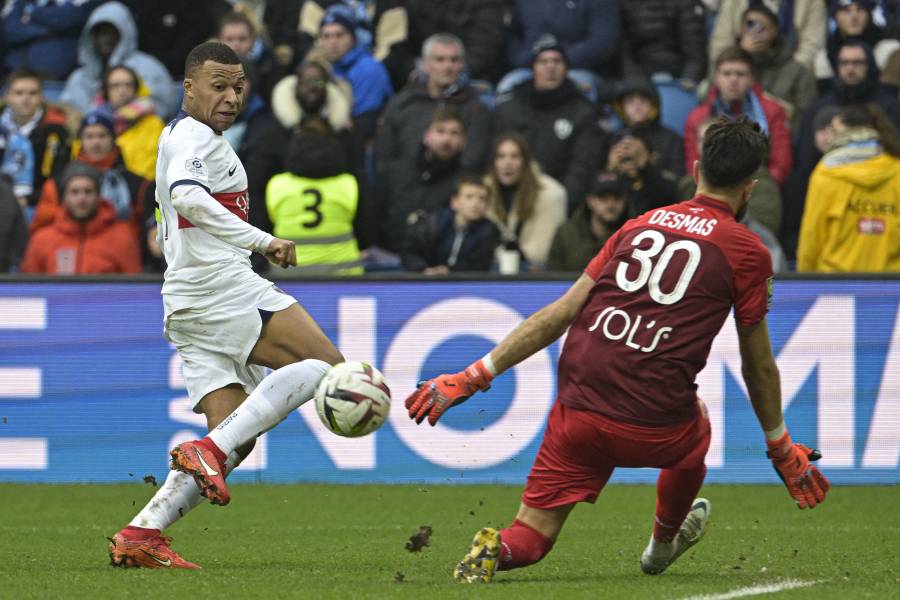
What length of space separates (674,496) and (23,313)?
19.8 feet

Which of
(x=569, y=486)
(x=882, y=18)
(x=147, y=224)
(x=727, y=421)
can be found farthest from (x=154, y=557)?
(x=882, y=18)

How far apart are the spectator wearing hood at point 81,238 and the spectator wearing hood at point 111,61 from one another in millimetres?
2133

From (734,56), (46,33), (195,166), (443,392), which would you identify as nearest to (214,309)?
(195,166)

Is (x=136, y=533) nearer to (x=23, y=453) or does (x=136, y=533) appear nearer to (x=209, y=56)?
(x=209, y=56)

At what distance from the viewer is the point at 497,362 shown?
19.3ft

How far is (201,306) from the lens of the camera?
6836 millimetres

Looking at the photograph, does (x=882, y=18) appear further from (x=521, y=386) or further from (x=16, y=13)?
(x=16, y=13)

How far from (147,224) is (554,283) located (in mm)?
3503

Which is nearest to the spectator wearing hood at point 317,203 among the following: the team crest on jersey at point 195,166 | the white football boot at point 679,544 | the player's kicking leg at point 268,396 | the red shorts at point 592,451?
the player's kicking leg at point 268,396

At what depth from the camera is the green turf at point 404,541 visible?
610cm

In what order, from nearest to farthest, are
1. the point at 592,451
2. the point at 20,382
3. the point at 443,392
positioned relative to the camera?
the point at 443,392 → the point at 592,451 → the point at 20,382

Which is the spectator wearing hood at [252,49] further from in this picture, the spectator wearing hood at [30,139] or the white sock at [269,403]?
the white sock at [269,403]

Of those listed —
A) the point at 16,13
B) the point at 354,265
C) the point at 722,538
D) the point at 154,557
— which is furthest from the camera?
the point at 16,13

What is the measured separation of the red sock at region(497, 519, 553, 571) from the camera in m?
6.07
